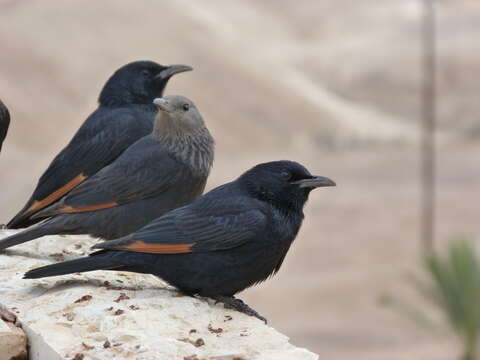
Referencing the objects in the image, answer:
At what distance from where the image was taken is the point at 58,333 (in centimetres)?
330

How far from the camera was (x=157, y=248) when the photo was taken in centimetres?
352

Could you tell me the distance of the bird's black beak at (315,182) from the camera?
11.8 feet

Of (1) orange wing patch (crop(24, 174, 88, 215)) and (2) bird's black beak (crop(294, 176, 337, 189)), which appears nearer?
(2) bird's black beak (crop(294, 176, 337, 189))

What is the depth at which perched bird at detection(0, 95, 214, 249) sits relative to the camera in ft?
13.9

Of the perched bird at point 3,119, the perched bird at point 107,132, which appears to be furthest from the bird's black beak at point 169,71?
the perched bird at point 3,119

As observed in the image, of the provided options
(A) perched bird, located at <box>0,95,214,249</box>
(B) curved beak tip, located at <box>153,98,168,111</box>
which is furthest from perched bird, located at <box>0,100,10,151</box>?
(B) curved beak tip, located at <box>153,98,168,111</box>

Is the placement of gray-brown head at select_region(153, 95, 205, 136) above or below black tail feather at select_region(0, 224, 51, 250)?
above

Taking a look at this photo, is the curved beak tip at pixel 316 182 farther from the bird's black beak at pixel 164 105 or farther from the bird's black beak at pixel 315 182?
the bird's black beak at pixel 164 105

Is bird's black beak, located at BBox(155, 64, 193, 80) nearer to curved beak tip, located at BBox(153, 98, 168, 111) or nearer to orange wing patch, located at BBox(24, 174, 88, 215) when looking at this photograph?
curved beak tip, located at BBox(153, 98, 168, 111)

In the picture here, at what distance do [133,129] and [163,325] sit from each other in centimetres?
162

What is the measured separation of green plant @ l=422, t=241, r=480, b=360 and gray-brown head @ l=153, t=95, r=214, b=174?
855cm

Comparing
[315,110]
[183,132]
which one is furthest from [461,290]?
[315,110]

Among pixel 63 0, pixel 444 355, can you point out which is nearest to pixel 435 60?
pixel 63 0

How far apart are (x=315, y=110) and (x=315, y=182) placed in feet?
99.4
